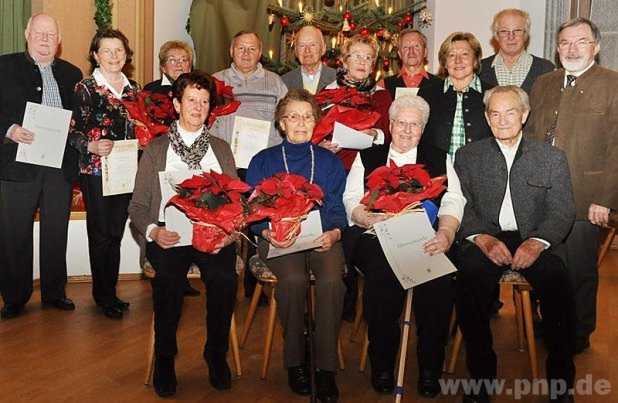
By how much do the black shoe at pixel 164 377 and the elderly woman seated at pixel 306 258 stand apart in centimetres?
49

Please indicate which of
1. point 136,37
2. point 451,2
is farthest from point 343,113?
point 451,2

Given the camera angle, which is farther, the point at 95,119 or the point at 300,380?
the point at 95,119

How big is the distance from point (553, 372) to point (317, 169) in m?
1.35

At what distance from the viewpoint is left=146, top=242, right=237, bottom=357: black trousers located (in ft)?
11.0

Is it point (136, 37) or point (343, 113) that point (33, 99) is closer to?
point (343, 113)

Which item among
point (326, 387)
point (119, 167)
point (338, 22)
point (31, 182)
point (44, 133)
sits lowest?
point (326, 387)

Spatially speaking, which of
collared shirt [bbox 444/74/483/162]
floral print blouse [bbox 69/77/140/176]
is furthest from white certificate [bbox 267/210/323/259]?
floral print blouse [bbox 69/77/140/176]

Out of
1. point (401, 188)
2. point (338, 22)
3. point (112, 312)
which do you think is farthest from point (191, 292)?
point (338, 22)

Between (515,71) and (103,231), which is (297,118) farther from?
(515,71)

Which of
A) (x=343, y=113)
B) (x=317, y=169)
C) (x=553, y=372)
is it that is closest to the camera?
(x=553, y=372)

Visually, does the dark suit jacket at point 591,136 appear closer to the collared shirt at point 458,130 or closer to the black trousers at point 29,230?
the collared shirt at point 458,130

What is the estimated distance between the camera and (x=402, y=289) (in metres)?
3.44

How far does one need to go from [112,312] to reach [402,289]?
186 cm

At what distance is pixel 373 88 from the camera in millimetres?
4184
